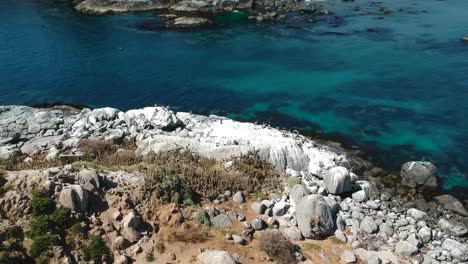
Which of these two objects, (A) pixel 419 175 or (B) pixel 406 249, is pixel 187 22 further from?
(B) pixel 406 249

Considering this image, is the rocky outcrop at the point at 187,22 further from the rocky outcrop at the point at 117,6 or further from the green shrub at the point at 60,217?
the green shrub at the point at 60,217

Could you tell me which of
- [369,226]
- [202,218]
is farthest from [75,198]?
[369,226]

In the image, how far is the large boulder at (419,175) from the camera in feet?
107

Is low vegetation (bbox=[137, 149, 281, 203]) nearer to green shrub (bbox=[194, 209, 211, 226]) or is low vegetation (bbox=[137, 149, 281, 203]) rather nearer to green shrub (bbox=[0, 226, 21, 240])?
green shrub (bbox=[194, 209, 211, 226])

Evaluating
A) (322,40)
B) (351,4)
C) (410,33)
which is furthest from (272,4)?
(410,33)

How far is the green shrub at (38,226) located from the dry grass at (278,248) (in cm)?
1125

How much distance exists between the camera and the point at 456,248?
24.9 m

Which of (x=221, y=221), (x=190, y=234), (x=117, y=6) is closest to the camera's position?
(x=190, y=234)

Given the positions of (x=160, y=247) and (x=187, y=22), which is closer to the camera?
(x=160, y=247)

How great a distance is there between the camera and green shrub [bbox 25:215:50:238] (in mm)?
20328

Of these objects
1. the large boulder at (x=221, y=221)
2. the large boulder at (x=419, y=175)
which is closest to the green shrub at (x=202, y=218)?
the large boulder at (x=221, y=221)

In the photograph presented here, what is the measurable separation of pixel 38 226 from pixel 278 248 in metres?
12.4

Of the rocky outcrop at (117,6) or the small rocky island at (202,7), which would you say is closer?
the small rocky island at (202,7)

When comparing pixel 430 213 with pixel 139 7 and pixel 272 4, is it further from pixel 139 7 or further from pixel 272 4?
pixel 139 7
